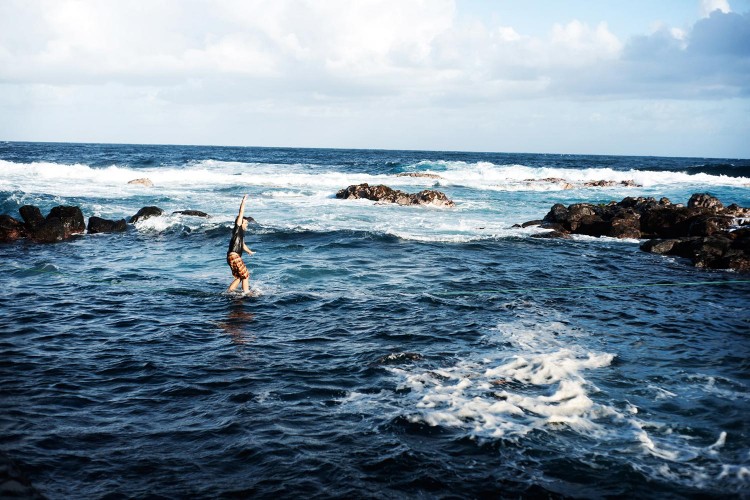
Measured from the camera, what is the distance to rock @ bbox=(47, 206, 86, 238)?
17.1 meters

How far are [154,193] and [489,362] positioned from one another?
88.4ft

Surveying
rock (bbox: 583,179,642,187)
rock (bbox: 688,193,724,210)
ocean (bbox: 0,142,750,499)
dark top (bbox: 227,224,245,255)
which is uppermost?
rock (bbox: 583,179,642,187)

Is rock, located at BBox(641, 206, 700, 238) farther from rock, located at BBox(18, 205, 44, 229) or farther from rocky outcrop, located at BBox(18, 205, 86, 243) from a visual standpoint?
rock, located at BBox(18, 205, 44, 229)

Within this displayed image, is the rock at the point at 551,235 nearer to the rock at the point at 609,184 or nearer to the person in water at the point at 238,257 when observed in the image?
the person in water at the point at 238,257

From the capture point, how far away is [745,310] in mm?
9969

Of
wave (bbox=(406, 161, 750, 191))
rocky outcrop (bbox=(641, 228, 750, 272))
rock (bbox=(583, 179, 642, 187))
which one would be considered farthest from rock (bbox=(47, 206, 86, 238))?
rock (bbox=(583, 179, 642, 187))

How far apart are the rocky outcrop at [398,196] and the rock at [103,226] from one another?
12695 millimetres

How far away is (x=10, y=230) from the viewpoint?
16.1 m

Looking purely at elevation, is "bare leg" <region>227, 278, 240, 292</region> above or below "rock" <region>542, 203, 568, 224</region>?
below

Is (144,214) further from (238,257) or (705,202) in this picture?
(705,202)

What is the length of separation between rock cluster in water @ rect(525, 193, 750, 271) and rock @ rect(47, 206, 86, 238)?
15.0m

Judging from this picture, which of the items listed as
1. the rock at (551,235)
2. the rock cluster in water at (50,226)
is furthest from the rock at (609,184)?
the rock cluster in water at (50,226)

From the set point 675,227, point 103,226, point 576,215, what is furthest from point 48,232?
point 675,227

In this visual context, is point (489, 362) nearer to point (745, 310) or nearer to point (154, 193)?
point (745, 310)
